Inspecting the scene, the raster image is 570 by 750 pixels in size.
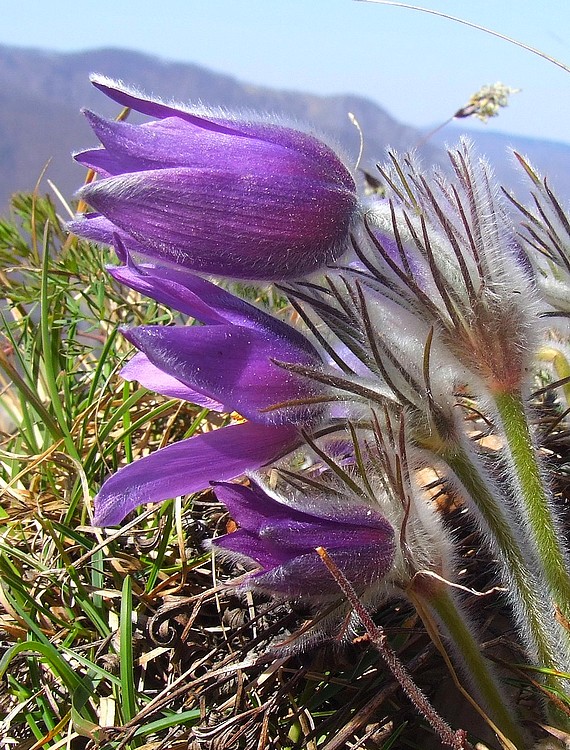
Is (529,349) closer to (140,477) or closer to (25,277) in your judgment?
(140,477)

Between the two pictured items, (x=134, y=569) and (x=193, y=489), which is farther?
(x=134, y=569)

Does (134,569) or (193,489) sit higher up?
(193,489)

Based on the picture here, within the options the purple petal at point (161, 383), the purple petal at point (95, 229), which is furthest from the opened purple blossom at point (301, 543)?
the purple petal at point (95, 229)

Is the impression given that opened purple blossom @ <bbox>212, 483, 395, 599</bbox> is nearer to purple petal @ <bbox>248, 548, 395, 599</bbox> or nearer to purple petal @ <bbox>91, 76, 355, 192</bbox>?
purple petal @ <bbox>248, 548, 395, 599</bbox>

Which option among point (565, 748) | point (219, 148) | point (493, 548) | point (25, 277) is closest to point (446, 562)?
point (493, 548)

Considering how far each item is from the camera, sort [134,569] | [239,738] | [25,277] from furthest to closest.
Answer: [25,277], [134,569], [239,738]

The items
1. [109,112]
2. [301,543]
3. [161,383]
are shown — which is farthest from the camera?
[109,112]

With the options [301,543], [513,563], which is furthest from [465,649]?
[301,543]

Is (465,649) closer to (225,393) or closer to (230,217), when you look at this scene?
(225,393)
